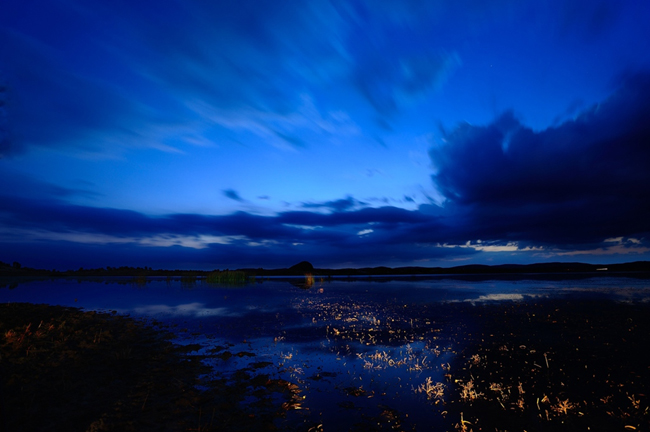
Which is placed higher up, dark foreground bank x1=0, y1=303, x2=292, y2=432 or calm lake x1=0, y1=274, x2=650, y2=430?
dark foreground bank x1=0, y1=303, x2=292, y2=432

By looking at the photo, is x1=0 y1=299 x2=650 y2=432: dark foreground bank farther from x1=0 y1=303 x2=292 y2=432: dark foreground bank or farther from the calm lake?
the calm lake

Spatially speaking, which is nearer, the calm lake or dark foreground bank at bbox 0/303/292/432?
dark foreground bank at bbox 0/303/292/432

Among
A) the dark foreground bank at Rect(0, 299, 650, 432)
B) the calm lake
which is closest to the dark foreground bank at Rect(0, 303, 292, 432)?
the dark foreground bank at Rect(0, 299, 650, 432)

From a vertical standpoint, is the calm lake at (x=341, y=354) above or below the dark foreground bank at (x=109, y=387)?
below

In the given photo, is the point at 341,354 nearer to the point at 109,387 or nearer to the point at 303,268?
the point at 109,387

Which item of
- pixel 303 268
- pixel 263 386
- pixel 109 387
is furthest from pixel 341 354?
pixel 303 268

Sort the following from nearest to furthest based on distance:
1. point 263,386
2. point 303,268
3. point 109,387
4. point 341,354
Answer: point 109,387
point 263,386
point 341,354
point 303,268

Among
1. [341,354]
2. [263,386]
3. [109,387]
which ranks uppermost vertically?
[109,387]

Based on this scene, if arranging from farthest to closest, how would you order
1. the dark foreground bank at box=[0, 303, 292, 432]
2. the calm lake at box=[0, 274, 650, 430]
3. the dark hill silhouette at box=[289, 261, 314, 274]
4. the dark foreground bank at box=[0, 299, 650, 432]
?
the dark hill silhouette at box=[289, 261, 314, 274]
the calm lake at box=[0, 274, 650, 430]
the dark foreground bank at box=[0, 299, 650, 432]
the dark foreground bank at box=[0, 303, 292, 432]

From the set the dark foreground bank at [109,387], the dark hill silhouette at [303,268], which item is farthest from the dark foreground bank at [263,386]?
the dark hill silhouette at [303,268]

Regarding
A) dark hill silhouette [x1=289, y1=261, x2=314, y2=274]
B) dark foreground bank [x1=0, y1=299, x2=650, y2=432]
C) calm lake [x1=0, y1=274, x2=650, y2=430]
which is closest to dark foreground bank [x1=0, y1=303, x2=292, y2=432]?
dark foreground bank [x1=0, y1=299, x2=650, y2=432]

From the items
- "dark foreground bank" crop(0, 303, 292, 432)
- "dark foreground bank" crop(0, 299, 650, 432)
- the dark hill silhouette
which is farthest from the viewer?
the dark hill silhouette

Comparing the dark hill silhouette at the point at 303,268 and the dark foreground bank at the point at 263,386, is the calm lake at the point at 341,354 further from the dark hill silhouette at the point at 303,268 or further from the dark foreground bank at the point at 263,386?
the dark hill silhouette at the point at 303,268

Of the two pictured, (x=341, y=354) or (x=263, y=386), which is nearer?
(x=263, y=386)
